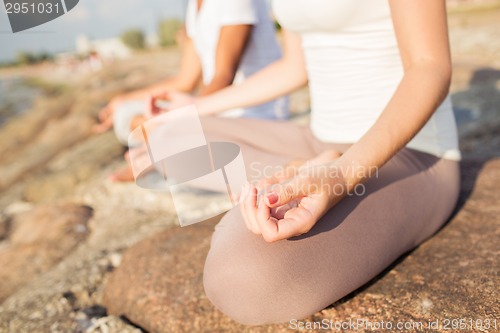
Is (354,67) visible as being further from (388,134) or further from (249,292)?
(249,292)

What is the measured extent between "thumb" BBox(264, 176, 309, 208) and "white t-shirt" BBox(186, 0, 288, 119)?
5.48ft

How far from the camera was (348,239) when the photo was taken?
4.40 feet

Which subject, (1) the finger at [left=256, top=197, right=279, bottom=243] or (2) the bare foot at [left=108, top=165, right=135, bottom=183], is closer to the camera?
(1) the finger at [left=256, top=197, right=279, bottom=243]

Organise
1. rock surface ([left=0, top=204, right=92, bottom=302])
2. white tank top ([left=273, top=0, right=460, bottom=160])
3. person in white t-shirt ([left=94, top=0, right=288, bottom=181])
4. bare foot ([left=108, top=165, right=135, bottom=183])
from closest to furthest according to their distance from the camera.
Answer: white tank top ([left=273, top=0, right=460, bottom=160]), rock surface ([left=0, top=204, right=92, bottom=302]), person in white t-shirt ([left=94, top=0, right=288, bottom=181]), bare foot ([left=108, top=165, right=135, bottom=183])

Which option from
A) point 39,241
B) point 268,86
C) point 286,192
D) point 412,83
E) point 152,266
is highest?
point 412,83

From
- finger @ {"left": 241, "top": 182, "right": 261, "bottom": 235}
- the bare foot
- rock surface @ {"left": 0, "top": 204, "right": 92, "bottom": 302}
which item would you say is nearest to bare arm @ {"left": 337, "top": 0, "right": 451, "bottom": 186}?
finger @ {"left": 241, "top": 182, "right": 261, "bottom": 235}

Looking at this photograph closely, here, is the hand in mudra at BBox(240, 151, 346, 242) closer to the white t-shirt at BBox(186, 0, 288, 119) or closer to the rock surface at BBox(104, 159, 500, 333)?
the rock surface at BBox(104, 159, 500, 333)

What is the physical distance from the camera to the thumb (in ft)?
3.79

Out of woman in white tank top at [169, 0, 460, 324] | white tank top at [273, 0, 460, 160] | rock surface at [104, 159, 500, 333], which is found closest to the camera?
woman in white tank top at [169, 0, 460, 324]

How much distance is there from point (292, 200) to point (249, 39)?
181 centimetres

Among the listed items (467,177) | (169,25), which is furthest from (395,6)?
(169,25)

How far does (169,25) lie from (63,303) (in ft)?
101

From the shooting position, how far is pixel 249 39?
2.80m

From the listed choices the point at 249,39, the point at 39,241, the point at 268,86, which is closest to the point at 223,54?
the point at 249,39
